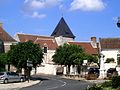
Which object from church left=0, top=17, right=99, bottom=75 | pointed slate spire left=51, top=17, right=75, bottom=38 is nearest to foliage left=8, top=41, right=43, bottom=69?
church left=0, top=17, right=99, bottom=75

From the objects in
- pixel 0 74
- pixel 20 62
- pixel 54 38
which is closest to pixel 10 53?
pixel 20 62

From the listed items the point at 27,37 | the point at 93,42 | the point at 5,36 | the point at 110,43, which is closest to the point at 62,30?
the point at 93,42

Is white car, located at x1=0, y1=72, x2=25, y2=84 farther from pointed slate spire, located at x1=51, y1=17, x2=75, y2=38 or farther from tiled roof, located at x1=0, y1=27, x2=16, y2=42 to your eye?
pointed slate spire, located at x1=51, y1=17, x2=75, y2=38

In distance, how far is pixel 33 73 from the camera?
8638cm

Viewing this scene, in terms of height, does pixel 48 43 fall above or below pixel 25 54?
above

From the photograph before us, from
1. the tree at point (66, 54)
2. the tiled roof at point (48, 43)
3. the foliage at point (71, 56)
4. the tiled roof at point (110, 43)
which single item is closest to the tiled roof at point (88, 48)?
the tiled roof at point (48, 43)

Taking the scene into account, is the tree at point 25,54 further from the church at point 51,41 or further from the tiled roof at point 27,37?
the tiled roof at point 27,37

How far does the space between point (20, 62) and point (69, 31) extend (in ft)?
179

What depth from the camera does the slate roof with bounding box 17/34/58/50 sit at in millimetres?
94000

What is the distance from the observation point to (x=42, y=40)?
96.1 metres

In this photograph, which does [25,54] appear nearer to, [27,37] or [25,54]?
[25,54]

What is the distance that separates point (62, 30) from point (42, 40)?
10745 millimetres

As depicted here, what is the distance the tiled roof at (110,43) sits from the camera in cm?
8799

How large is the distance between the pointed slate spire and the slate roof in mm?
3500
